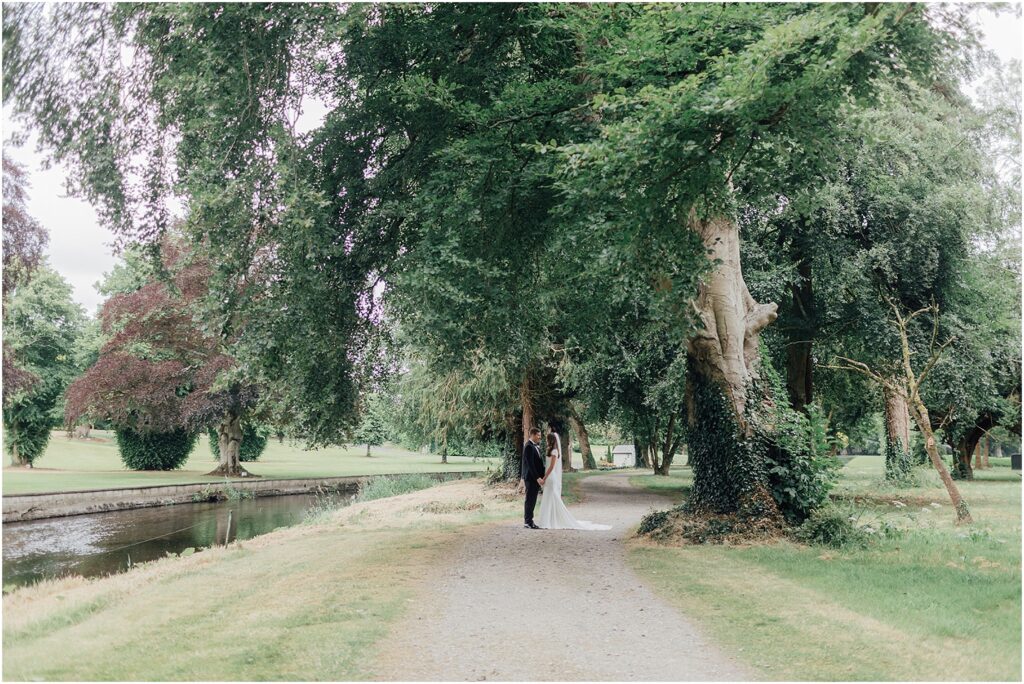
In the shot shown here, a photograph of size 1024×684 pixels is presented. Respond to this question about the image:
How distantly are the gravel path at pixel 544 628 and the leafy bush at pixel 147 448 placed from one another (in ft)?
111

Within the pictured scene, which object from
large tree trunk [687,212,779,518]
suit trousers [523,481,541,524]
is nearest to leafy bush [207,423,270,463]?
suit trousers [523,481,541,524]

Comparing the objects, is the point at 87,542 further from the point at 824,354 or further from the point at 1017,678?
the point at 824,354

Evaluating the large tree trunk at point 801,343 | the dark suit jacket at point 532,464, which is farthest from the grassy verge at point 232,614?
the large tree trunk at point 801,343

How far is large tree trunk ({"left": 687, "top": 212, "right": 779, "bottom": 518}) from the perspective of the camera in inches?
A: 479

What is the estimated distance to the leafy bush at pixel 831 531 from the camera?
1113 centimetres

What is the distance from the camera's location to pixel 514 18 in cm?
1160

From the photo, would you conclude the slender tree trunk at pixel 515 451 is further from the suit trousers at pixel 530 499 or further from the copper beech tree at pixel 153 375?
the copper beech tree at pixel 153 375

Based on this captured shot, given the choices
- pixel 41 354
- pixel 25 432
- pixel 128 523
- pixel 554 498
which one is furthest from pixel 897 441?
pixel 25 432

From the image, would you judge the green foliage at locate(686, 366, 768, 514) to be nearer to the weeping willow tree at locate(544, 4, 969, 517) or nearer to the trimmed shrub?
the weeping willow tree at locate(544, 4, 969, 517)

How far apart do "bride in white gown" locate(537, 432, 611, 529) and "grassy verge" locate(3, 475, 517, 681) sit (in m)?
1.90

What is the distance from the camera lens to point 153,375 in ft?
109

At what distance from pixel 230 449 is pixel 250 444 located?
1387 centimetres

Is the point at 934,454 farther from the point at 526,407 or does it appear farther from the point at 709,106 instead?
the point at 526,407

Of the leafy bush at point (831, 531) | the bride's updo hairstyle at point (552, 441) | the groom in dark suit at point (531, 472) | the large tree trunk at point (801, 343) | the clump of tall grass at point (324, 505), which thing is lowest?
the clump of tall grass at point (324, 505)
